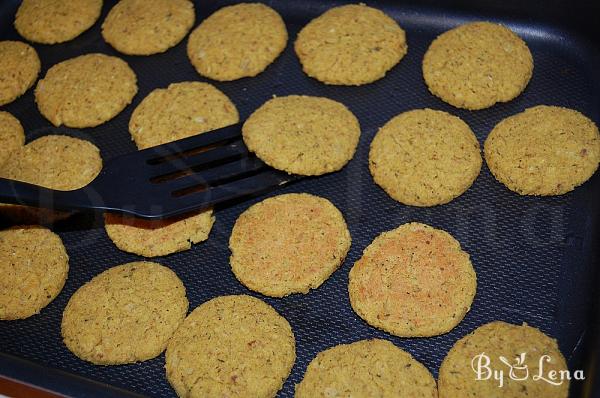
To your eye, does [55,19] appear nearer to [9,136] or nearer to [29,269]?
[9,136]

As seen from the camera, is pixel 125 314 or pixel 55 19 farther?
pixel 55 19

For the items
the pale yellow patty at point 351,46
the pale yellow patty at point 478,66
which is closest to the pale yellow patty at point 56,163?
the pale yellow patty at point 351,46

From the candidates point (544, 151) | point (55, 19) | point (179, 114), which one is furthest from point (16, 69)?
point (544, 151)

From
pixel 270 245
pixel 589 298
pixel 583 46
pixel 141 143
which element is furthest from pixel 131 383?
pixel 583 46

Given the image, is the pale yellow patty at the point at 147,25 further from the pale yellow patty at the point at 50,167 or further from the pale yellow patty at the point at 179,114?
the pale yellow patty at the point at 50,167

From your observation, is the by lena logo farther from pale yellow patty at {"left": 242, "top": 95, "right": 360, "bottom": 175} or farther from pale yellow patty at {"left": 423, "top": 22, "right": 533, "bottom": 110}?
pale yellow patty at {"left": 423, "top": 22, "right": 533, "bottom": 110}
